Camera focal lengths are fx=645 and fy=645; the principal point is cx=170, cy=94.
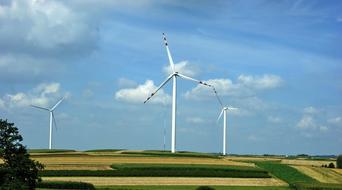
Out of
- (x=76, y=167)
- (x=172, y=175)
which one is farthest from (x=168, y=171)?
(x=76, y=167)

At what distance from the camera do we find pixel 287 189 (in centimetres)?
8269

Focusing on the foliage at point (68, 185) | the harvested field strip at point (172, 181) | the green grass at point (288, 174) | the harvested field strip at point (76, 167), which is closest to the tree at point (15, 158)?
the foliage at point (68, 185)

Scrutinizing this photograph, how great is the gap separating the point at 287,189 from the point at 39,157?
49.8 meters

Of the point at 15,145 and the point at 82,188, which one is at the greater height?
the point at 15,145

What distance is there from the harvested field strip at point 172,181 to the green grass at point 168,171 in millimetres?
1991

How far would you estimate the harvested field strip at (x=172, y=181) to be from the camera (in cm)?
8425

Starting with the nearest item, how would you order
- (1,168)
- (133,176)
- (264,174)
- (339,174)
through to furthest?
(1,168)
(133,176)
(264,174)
(339,174)

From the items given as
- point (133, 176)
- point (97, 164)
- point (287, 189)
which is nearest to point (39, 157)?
point (97, 164)

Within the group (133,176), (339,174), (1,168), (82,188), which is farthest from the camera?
(339,174)

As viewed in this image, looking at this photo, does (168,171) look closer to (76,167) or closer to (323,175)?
(76,167)

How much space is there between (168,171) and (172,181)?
5.94 meters

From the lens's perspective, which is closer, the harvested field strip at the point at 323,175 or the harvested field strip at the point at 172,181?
the harvested field strip at the point at 172,181

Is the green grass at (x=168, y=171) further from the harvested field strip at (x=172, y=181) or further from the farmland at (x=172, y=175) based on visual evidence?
the harvested field strip at (x=172, y=181)

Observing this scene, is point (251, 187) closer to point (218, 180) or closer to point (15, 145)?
point (218, 180)
